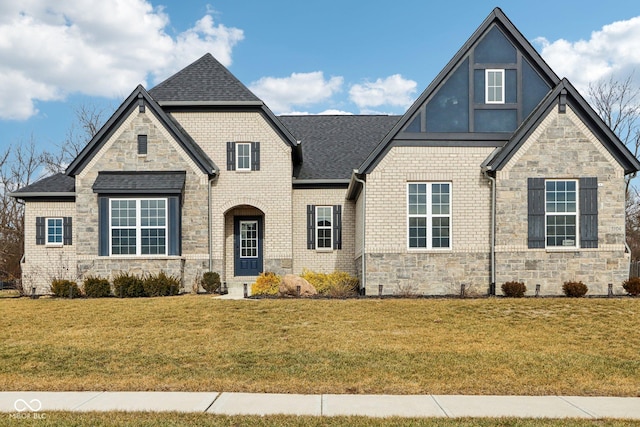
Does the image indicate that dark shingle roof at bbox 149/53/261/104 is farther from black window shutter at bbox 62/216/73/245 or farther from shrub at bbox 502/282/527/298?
shrub at bbox 502/282/527/298

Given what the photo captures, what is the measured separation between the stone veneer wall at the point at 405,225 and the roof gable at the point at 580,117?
776 mm

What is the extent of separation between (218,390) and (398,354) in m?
3.49

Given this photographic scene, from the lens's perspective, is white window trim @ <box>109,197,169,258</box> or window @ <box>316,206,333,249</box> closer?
white window trim @ <box>109,197,169,258</box>

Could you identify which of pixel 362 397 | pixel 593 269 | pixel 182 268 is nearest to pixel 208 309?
pixel 182 268

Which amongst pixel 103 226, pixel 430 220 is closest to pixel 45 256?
pixel 103 226

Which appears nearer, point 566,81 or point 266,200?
point 566,81

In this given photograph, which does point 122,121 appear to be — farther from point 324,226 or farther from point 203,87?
point 324,226

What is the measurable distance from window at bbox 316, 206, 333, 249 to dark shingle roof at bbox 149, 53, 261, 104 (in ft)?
16.9

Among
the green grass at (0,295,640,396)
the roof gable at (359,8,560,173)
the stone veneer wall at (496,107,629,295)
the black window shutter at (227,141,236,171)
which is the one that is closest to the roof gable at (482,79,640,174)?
the stone veneer wall at (496,107,629,295)

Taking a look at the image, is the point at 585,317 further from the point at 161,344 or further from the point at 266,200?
the point at 266,200

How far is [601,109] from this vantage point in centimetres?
3775

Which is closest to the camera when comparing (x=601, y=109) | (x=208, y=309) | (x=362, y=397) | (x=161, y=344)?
(x=362, y=397)

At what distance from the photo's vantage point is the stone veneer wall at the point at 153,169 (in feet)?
65.0

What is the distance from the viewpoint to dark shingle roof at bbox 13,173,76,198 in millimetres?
21594
